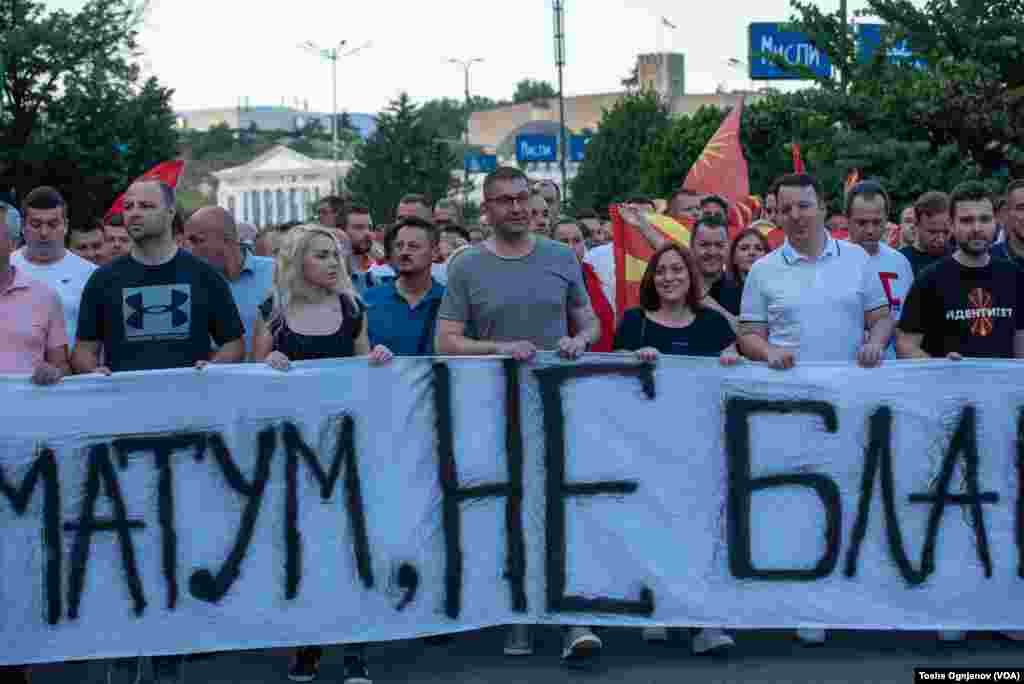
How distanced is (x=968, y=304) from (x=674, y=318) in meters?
1.16

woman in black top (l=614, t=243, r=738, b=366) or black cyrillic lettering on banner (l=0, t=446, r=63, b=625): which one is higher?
woman in black top (l=614, t=243, r=738, b=366)

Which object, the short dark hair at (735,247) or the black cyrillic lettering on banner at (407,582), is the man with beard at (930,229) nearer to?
the short dark hair at (735,247)

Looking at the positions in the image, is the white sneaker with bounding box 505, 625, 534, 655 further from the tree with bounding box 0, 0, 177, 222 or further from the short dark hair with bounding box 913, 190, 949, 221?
the tree with bounding box 0, 0, 177, 222

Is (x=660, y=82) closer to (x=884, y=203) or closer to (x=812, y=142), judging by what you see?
(x=812, y=142)

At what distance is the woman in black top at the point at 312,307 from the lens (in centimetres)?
649

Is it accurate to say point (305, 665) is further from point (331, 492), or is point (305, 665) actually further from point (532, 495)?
point (532, 495)

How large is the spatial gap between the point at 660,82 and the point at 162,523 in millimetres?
118439

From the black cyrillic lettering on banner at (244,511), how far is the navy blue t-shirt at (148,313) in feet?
1.33

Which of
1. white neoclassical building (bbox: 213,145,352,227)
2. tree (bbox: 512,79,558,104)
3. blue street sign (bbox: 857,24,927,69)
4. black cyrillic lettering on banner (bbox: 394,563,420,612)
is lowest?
black cyrillic lettering on banner (bbox: 394,563,420,612)

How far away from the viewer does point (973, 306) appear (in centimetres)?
667

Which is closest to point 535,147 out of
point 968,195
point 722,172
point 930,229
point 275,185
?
point 722,172

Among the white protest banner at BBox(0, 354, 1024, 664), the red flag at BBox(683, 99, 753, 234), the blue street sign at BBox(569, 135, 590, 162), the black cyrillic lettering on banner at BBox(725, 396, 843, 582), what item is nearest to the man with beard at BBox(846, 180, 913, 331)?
the white protest banner at BBox(0, 354, 1024, 664)

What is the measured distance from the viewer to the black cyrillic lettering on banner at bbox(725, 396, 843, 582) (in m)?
6.43

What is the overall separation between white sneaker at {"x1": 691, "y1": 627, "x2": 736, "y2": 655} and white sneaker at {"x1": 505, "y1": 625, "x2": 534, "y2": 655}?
25.1 inches
